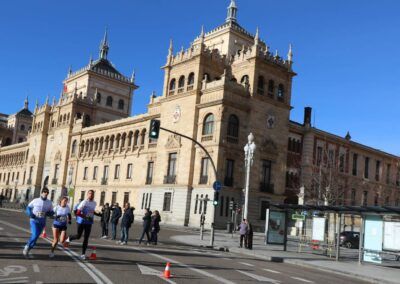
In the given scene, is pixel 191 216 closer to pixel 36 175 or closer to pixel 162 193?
pixel 162 193

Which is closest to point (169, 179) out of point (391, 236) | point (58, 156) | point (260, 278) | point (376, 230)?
point (376, 230)

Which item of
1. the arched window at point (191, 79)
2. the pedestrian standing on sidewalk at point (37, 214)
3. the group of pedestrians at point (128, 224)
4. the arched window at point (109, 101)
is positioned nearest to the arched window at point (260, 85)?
the arched window at point (191, 79)

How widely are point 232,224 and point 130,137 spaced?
73.3 ft

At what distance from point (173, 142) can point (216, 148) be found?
21.3 ft

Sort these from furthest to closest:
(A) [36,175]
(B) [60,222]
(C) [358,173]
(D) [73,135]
Answer: 1. (A) [36,175]
2. (D) [73,135]
3. (C) [358,173]
4. (B) [60,222]

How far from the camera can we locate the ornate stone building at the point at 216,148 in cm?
4478

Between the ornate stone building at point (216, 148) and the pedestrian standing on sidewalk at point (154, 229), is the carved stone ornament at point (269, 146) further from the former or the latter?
the pedestrian standing on sidewalk at point (154, 229)

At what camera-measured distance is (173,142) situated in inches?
1898

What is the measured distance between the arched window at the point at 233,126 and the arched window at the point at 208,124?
164 cm

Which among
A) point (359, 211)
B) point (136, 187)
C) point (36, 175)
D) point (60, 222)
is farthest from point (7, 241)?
point (36, 175)

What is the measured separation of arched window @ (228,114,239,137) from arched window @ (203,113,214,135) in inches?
64.7

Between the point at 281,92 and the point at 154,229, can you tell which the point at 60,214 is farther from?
the point at 281,92

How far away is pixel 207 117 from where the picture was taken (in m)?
45.7

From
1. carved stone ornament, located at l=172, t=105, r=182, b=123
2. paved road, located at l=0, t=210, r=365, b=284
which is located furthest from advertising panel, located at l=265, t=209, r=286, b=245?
carved stone ornament, located at l=172, t=105, r=182, b=123
